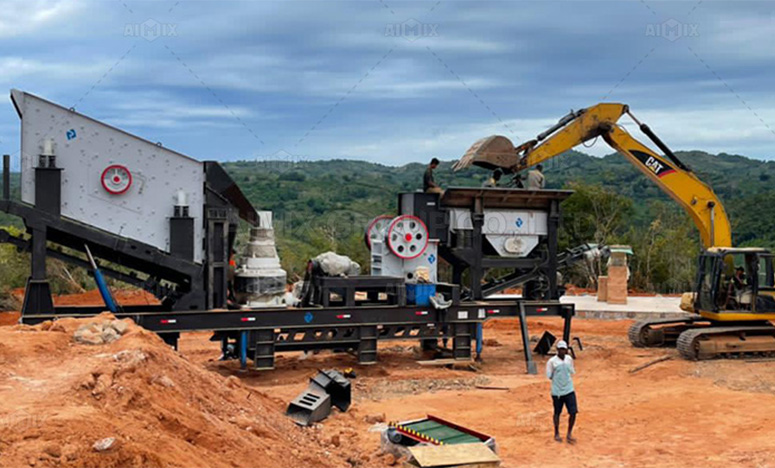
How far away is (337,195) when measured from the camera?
6544 cm

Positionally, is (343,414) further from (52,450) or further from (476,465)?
(52,450)

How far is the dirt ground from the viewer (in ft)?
26.4

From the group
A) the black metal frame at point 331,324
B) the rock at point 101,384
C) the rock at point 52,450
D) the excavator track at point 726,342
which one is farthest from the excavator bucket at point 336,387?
the excavator track at point 726,342

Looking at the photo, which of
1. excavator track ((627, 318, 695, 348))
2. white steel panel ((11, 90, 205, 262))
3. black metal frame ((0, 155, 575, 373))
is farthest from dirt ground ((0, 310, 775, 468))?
white steel panel ((11, 90, 205, 262))

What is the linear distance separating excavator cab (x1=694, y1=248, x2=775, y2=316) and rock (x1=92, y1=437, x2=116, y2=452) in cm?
1482

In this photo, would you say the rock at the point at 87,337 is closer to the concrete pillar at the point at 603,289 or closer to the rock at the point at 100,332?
the rock at the point at 100,332

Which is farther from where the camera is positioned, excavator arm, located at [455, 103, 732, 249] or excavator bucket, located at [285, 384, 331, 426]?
excavator arm, located at [455, 103, 732, 249]

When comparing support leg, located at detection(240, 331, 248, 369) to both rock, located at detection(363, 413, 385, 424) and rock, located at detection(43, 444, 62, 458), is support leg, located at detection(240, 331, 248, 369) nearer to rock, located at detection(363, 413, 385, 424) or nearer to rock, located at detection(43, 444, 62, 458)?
rock, located at detection(363, 413, 385, 424)

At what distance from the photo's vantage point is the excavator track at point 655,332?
20.7 meters

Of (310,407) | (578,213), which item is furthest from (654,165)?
(578,213)

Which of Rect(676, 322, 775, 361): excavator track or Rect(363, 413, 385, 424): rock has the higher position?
Rect(676, 322, 775, 361): excavator track

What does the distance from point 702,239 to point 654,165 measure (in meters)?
2.22

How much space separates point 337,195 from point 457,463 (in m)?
56.3

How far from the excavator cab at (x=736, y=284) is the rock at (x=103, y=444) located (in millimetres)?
14824
